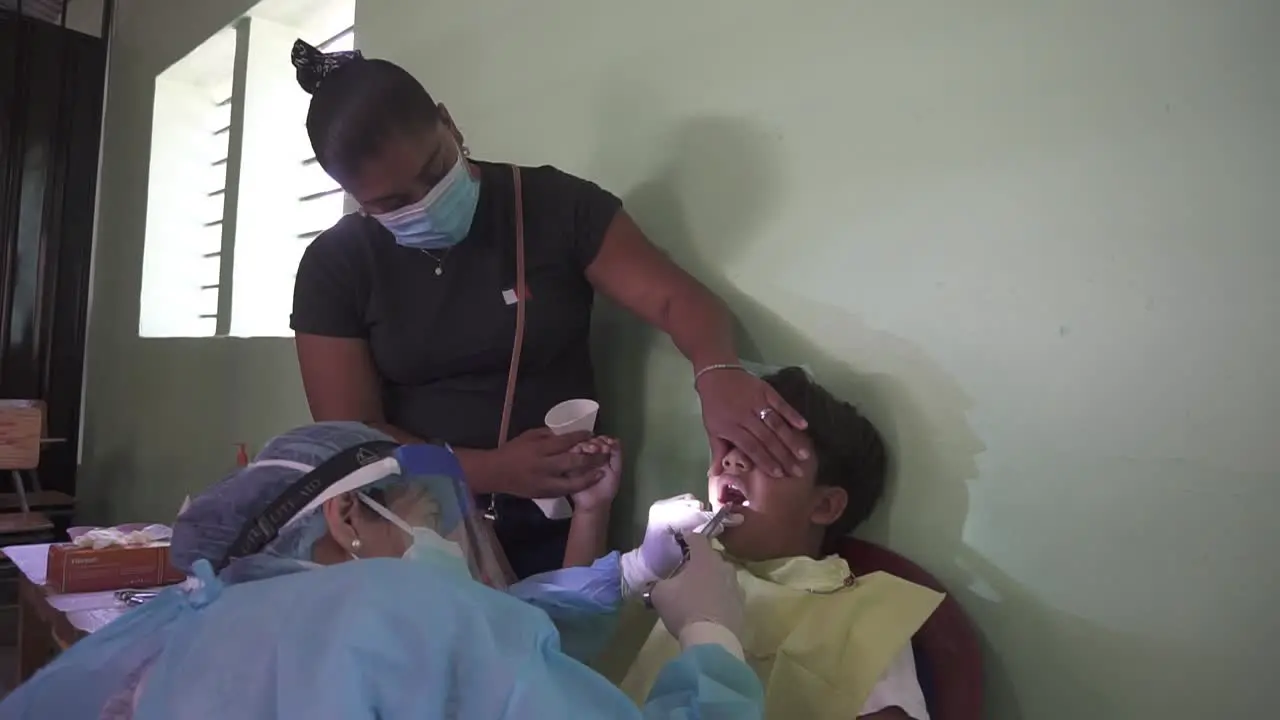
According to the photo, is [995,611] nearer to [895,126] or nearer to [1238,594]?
[1238,594]

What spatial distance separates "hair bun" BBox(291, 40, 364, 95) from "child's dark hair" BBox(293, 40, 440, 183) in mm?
50

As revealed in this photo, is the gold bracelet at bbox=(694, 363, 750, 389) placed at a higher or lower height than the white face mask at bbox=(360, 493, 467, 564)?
higher

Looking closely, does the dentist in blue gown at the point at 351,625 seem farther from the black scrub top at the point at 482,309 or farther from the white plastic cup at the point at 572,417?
the black scrub top at the point at 482,309

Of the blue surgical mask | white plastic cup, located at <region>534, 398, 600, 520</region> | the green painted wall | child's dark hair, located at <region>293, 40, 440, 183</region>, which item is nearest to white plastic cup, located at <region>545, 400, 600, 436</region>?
white plastic cup, located at <region>534, 398, 600, 520</region>

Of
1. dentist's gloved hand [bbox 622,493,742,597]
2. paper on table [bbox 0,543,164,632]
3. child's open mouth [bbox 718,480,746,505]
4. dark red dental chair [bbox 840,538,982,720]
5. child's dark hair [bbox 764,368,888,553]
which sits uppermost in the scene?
child's dark hair [bbox 764,368,888,553]

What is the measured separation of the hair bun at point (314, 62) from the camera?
4.93 feet

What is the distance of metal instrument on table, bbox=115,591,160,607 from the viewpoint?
7.00 feet

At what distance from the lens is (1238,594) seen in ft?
3.24

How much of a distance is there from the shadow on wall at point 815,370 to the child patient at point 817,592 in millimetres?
59

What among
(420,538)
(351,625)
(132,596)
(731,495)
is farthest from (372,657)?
(132,596)

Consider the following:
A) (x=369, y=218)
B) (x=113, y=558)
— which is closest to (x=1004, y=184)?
(x=369, y=218)

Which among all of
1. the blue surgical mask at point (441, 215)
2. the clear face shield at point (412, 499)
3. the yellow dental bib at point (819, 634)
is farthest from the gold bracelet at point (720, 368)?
the blue surgical mask at point (441, 215)

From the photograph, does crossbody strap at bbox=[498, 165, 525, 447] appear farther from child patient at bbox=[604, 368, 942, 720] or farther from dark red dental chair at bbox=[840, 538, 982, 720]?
dark red dental chair at bbox=[840, 538, 982, 720]

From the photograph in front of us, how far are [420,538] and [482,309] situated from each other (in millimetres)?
585
